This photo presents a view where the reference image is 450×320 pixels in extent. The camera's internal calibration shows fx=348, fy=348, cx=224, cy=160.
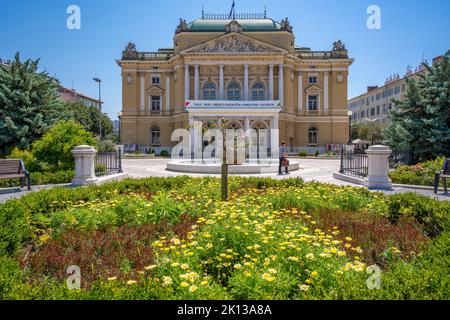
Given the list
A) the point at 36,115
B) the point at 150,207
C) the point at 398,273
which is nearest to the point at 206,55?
the point at 36,115

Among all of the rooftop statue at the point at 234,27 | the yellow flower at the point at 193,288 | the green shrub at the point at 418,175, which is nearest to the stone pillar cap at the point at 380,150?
the green shrub at the point at 418,175

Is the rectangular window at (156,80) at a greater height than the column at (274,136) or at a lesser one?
greater

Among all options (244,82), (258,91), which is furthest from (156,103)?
(258,91)

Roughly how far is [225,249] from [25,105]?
1934cm

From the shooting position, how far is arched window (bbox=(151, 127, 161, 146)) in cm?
5216

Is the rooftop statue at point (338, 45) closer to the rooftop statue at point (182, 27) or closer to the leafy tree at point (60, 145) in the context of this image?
the rooftop statue at point (182, 27)

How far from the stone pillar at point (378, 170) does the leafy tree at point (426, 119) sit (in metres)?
7.22

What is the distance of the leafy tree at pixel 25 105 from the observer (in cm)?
1884

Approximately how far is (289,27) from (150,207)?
5026 centimetres

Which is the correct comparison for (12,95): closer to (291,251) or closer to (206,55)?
(291,251)

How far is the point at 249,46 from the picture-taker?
156ft

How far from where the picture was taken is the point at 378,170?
40.8 feet

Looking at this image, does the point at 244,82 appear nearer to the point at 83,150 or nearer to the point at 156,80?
the point at 156,80

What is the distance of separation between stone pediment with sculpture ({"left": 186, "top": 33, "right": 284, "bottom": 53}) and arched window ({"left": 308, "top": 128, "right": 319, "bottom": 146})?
1363 centimetres
